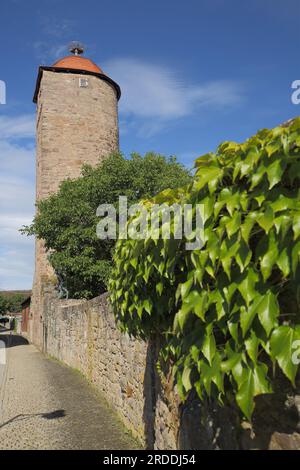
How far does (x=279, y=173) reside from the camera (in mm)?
1907

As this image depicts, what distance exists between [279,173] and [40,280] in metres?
21.9

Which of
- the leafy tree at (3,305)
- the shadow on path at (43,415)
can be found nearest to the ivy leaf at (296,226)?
the shadow on path at (43,415)

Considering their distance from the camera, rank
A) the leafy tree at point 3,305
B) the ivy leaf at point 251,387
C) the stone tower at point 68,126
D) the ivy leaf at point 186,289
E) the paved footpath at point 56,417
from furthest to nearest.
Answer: the leafy tree at point 3,305 < the stone tower at point 68,126 < the paved footpath at point 56,417 < the ivy leaf at point 186,289 < the ivy leaf at point 251,387

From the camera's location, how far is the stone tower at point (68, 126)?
77.0 ft

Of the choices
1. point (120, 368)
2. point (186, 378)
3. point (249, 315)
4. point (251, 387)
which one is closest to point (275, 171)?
point (249, 315)

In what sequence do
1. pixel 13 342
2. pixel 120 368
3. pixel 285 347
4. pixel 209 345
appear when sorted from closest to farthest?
1. pixel 285 347
2. pixel 209 345
3. pixel 120 368
4. pixel 13 342

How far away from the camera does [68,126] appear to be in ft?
79.3

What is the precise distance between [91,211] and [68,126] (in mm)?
10497

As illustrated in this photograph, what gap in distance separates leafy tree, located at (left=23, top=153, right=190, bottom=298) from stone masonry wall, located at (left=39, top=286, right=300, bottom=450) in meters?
4.43

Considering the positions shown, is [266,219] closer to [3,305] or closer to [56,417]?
[56,417]

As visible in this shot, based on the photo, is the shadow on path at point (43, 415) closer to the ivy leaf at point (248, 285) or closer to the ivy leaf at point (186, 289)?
the ivy leaf at point (186, 289)

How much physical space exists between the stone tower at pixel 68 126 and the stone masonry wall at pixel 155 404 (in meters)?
14.1

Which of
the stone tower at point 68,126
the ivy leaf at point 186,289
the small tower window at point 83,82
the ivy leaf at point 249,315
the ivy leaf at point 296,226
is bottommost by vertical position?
the ivy leaf at point 249,315

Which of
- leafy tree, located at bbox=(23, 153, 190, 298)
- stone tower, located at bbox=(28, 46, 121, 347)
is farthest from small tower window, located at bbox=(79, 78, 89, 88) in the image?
leafy tree, located at bbox=(23, 153, 190, 298)
